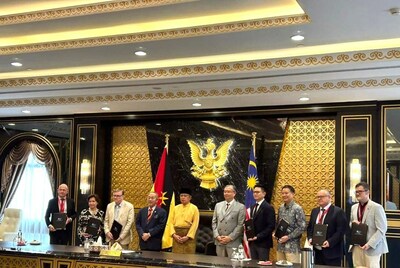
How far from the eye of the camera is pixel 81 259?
5824 mm

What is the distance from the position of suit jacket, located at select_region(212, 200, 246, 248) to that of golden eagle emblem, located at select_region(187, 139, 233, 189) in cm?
191

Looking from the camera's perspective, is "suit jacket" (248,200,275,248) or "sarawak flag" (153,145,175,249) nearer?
"suit jacket" (248,200,275,248)

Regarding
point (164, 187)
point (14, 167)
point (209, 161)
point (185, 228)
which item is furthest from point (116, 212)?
point (14, 167)

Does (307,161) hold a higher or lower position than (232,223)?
higher

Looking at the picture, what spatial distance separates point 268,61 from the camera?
7.29 metres

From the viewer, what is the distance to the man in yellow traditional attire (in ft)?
25.4

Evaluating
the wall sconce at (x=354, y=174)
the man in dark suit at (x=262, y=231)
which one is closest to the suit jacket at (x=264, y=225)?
the man in dark suit at (x=262, y=231)

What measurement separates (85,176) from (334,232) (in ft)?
16.7

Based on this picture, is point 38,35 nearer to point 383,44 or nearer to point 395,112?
point 383,44

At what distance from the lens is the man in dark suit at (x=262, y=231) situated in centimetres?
713

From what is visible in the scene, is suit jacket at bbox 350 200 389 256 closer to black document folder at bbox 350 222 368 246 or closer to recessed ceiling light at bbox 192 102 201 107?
black document folder at bbox 350 222 368 246

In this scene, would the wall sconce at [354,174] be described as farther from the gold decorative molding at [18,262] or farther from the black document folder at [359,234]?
the gold decorative molding at [18,262]

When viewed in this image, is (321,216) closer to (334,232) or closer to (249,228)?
(334,232)

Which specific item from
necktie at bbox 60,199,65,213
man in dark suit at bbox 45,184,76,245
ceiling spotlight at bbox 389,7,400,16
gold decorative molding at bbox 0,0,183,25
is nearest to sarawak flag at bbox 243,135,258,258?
man in dark suit at bbox 45,184,76,245
